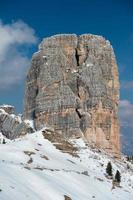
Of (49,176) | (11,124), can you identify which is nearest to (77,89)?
(11,124)

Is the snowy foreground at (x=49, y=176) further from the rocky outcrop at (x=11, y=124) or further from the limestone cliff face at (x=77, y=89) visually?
the rocky outcrop at (x=11, y=124)

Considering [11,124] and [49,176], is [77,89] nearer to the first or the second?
[11,124]

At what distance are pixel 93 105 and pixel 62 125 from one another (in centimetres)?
544

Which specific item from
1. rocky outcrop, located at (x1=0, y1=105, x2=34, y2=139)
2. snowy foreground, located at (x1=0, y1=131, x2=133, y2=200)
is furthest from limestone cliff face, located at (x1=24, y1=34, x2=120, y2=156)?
snowy foreground, located at (x1=0, y1=131, x2=133, y2=200)

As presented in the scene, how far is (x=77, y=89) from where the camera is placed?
273ft

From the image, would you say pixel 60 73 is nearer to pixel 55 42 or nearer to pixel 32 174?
pixel 55 42

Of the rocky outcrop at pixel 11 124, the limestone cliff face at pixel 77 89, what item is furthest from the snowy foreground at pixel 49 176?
the rocky outcrop at pixel 11 124

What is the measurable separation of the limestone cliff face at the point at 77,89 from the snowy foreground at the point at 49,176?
18.3 m

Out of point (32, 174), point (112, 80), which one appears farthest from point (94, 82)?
point (32, 174)

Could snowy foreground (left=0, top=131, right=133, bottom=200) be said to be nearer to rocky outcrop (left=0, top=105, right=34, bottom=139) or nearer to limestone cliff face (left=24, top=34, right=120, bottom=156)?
limestone cliff face (left=24, top=34, right=120, bottom=156)

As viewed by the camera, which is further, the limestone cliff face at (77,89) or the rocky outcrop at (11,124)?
the rocky outcrop at (11,124)

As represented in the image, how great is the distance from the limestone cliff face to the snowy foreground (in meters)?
18.3

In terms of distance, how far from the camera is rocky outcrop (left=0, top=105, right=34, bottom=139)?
284 feet

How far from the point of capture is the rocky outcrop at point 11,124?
86.7 meters
